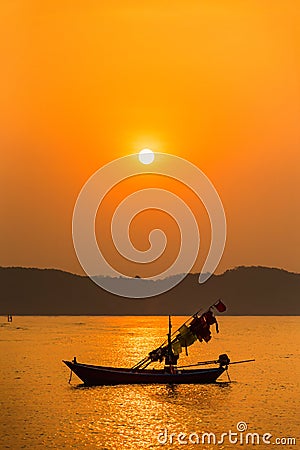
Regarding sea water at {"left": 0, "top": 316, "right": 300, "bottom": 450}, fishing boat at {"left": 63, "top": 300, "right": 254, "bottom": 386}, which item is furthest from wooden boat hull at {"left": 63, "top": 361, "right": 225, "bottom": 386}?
sea water at {"left": 0, "top": 316, "right": 300, "bottom": 450}

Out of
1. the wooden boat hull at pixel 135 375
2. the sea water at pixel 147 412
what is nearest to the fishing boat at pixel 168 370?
the wooden boat hull at pixel 135 375

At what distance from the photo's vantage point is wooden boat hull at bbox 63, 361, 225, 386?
166 feet

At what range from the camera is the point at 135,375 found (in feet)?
168

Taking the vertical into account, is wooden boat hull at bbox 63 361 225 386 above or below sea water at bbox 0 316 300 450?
above

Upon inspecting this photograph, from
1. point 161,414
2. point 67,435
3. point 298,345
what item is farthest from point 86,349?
point 67,435

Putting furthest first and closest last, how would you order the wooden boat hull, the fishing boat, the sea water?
the wooden boat hull
the fishing boat
the sea water

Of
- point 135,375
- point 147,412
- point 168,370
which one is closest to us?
point 147,412

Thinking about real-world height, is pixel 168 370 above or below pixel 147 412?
above

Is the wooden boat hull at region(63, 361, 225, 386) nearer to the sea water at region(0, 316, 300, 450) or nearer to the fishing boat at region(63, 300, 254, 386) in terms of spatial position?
the fishing boat at region(63, 300, 254, 386)

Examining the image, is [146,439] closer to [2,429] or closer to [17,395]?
[2,429]

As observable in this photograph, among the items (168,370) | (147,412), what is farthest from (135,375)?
(147,412)

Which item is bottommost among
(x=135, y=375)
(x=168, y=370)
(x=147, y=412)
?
(x=147, y=412)

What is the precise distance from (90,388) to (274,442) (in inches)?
872

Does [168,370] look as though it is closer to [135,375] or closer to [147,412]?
[135,375]
